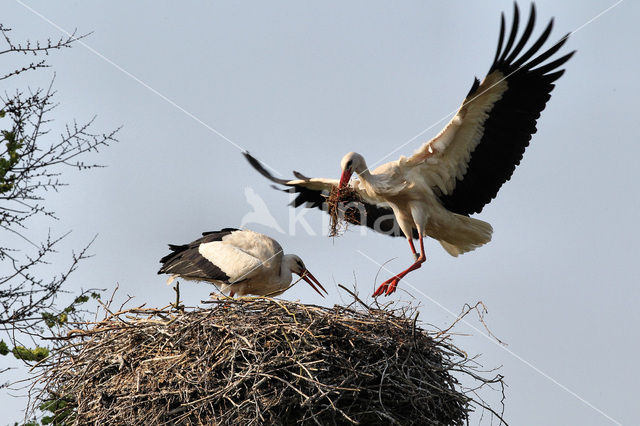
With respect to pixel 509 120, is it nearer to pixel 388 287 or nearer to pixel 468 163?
pixel 468 163

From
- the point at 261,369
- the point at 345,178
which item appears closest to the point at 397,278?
the point at 345,178

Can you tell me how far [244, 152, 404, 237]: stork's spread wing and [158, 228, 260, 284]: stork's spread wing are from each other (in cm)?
124

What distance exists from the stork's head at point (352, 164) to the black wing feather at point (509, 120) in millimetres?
905

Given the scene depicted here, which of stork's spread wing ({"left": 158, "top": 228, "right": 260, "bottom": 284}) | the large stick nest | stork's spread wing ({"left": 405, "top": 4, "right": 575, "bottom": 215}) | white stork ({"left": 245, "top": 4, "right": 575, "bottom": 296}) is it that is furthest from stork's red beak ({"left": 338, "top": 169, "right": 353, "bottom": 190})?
the large stick nest

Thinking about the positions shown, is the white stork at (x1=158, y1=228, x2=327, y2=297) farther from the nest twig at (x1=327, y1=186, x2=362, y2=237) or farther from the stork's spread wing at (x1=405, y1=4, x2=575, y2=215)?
the stork's spread wing at (x1=405, y1=4, x2=575, y2=215)

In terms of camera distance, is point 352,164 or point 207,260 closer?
point 207,260

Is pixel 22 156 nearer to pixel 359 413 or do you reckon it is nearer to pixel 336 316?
pixel 336 316

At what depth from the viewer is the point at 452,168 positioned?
792 cm

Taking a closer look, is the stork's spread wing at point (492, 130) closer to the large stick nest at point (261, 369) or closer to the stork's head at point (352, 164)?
the stork's head at point (352, 164)

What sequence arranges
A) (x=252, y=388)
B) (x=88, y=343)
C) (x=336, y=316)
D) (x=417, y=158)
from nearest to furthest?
1. (x=252, y=388)
2. (x=336, y=316)
3. (x=88, y=343)
4. (x=417, y=158)

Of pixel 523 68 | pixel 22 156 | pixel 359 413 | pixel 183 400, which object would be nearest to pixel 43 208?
pixel 22 156

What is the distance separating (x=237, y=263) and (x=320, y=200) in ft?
6.14

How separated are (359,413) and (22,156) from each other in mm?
3113

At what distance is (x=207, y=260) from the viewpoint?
7.61 meters
